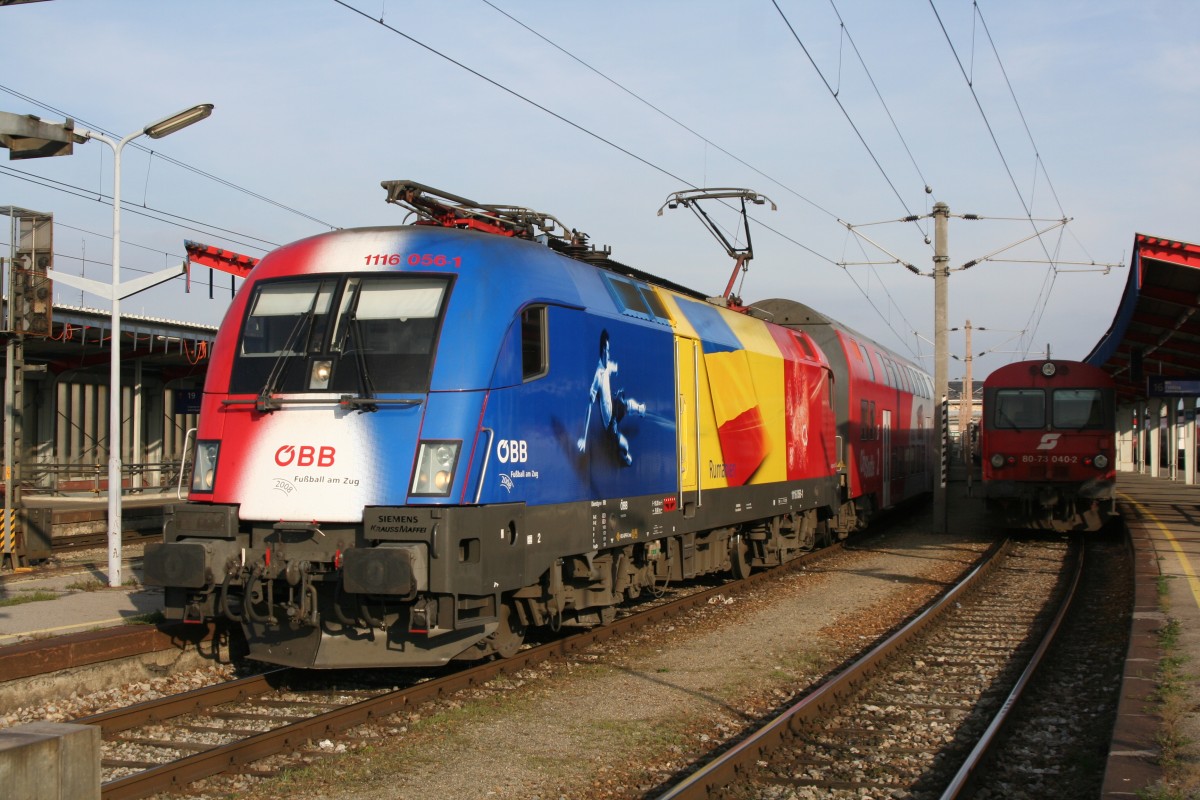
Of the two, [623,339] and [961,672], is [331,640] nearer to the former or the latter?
[623,339]

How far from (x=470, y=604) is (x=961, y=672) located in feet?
15.6

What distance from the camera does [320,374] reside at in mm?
8227

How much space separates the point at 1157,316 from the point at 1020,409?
10.5ft

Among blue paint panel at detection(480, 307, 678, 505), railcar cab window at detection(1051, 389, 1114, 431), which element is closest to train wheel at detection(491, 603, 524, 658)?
blue paint panel at detection(480, 307, 678, 505)

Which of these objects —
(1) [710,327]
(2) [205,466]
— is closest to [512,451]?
(2) [205,466]

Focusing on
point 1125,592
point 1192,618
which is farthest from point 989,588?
point 1192,618

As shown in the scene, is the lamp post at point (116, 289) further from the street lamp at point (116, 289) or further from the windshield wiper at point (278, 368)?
the windshield wiper at point (278, 368)

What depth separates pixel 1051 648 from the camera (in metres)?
10.7

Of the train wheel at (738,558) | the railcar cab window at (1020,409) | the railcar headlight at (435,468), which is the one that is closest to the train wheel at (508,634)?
the railcar headlight at (435,468)

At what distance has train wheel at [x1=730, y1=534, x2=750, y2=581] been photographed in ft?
47.9

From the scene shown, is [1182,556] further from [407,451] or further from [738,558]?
[407,451]

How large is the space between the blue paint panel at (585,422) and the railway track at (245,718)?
5.39 feet

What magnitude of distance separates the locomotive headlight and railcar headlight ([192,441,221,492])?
90cm

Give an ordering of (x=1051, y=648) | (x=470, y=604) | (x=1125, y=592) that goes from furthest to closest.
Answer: (x=1125, y=592) → (x=1051, y=648) → (x=470, y=604)
